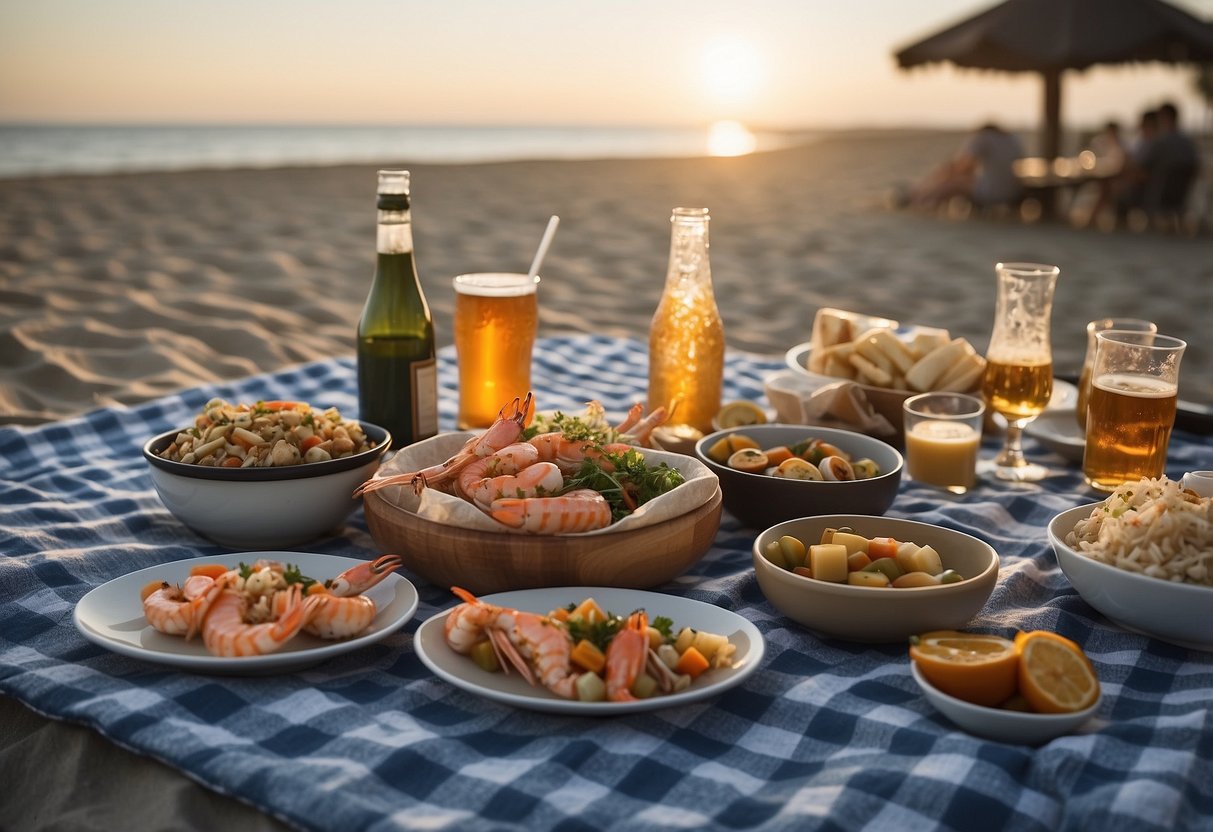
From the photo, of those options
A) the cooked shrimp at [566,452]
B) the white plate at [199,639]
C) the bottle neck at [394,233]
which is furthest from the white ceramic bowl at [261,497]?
the bottle neck at [394,233]

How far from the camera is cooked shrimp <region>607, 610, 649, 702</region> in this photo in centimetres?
147

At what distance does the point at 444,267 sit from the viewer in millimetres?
8797

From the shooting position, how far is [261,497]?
6.73ft

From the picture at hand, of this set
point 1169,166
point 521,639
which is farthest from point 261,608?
point 1169,166

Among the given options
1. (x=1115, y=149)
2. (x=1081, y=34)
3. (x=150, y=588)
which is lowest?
(x=150, y=588)

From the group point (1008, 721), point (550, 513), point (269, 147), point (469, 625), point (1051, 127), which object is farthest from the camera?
point (269, 147)

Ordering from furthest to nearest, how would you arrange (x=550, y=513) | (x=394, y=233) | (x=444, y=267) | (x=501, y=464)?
(x=444, y=267)
(x=394, y=233)
(x=501, y=464)
(x=550, y=513)

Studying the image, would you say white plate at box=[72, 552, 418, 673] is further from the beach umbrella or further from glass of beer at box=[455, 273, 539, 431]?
the beach umbrella

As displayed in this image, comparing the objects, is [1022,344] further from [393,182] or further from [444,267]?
[444,267]

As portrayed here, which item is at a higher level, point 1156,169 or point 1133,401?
point 1156,169

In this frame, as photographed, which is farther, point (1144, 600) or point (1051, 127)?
point (1051, 127)

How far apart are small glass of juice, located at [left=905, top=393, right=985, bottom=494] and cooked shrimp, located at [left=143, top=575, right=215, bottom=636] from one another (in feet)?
5.32

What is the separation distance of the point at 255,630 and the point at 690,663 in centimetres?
64

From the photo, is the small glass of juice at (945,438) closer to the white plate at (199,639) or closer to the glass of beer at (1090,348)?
the glass of beer at (1090,348)
